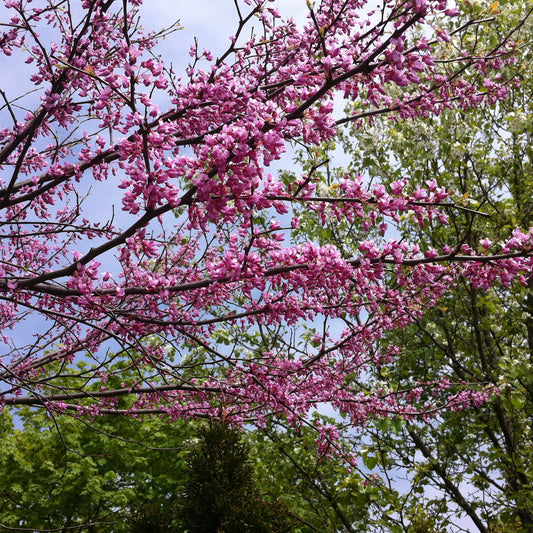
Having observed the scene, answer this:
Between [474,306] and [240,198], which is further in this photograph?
[474,306]

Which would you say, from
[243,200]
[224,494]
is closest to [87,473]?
[224,494]

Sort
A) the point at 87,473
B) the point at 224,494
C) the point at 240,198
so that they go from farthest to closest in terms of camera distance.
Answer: the point at 87,473
the point at 224,494
the point at 240,198

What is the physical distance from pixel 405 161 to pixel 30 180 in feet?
23.2

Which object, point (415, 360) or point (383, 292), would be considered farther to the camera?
point (415, 360)

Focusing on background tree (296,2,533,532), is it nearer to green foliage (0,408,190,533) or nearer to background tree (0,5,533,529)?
background tree (0,5,533,529)

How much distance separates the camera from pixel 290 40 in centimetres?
686

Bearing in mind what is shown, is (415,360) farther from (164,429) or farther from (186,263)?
(164,429)

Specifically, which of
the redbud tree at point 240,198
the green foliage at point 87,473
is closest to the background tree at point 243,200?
the redbud tree at point 240,198

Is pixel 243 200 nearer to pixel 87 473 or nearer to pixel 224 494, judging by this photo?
pixel 224 494

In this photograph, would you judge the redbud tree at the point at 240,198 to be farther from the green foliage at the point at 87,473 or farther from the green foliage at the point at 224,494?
the green foliage at the point at 87,473

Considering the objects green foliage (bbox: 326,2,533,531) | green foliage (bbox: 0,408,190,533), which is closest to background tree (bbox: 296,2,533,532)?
green foliage (bbox: 326,2,533,531)

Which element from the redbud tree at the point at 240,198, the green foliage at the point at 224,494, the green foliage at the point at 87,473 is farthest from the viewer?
the green foliage at the point at 87,473

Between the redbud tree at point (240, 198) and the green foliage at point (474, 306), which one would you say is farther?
the green foliage at point (474, 306)

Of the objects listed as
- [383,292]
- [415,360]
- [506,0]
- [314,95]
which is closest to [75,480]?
[415,360]
